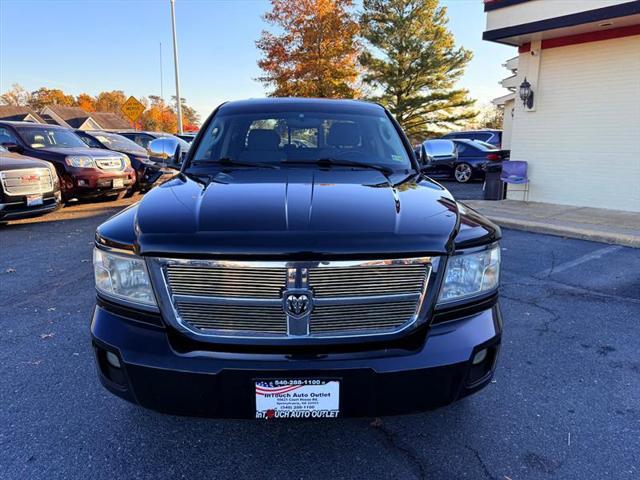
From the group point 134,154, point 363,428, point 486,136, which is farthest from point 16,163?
point 486,136

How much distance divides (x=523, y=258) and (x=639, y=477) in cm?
425

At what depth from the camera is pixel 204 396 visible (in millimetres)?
1796

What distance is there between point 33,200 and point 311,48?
21018mm

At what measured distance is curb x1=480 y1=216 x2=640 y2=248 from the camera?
22.1 ft

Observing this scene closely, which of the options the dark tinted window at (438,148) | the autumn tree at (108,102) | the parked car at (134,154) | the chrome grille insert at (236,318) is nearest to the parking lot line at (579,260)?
the dark tinted window at (438,148)

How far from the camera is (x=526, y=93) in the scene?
1009cm

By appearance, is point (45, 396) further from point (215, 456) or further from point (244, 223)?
point (244, 223)

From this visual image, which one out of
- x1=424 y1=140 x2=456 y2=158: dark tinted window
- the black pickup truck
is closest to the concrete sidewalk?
x1=424 y1=140 x2=456 y2=158: dark tinted window

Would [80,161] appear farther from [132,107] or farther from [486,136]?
[486,136]

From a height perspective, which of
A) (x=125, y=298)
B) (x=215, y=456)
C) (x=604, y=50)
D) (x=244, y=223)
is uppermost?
(x=604, y=50)

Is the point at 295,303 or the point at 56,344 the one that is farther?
the point at 56,344

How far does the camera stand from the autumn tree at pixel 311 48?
83.7 feet

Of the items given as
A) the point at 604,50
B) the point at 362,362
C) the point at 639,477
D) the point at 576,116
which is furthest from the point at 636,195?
the point at 362,362

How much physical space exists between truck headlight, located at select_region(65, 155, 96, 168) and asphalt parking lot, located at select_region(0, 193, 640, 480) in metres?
6.02
